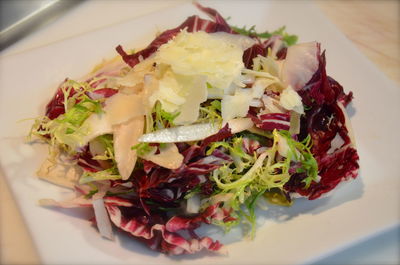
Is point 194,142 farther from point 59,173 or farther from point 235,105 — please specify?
point 59,173

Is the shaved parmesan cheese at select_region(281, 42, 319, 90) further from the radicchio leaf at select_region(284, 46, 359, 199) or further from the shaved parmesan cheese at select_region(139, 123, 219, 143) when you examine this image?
the shaved parmesan cheese at select_region(139, 123, 219, 143)

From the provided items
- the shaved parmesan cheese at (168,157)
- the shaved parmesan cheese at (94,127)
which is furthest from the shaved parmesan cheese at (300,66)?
the shaved parmesan cheese at (94,127)

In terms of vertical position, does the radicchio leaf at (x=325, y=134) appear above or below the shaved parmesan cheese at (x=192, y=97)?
below

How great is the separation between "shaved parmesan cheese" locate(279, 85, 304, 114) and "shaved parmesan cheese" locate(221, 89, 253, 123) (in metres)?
0.11

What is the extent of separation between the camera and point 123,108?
1.33 meters

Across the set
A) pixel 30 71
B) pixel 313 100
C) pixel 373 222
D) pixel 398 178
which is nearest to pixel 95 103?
pixel 30 71

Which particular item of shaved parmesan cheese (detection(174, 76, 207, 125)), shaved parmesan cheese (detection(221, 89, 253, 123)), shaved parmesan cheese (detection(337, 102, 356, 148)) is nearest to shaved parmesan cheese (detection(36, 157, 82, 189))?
shaved parmesan cheese (detection(174, 76, 207, 125))

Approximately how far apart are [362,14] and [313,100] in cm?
149

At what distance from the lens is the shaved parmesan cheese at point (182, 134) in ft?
4.18

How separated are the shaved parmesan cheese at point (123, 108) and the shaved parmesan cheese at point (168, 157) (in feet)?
0.45

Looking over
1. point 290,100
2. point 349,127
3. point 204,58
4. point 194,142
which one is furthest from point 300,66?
point 194,142

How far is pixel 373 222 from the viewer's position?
1.28 meters

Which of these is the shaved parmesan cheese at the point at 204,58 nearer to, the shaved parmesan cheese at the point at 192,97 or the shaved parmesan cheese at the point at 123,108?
the shaved parmesan cheese at the point at 192,97

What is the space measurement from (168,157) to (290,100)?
1.47 feet
